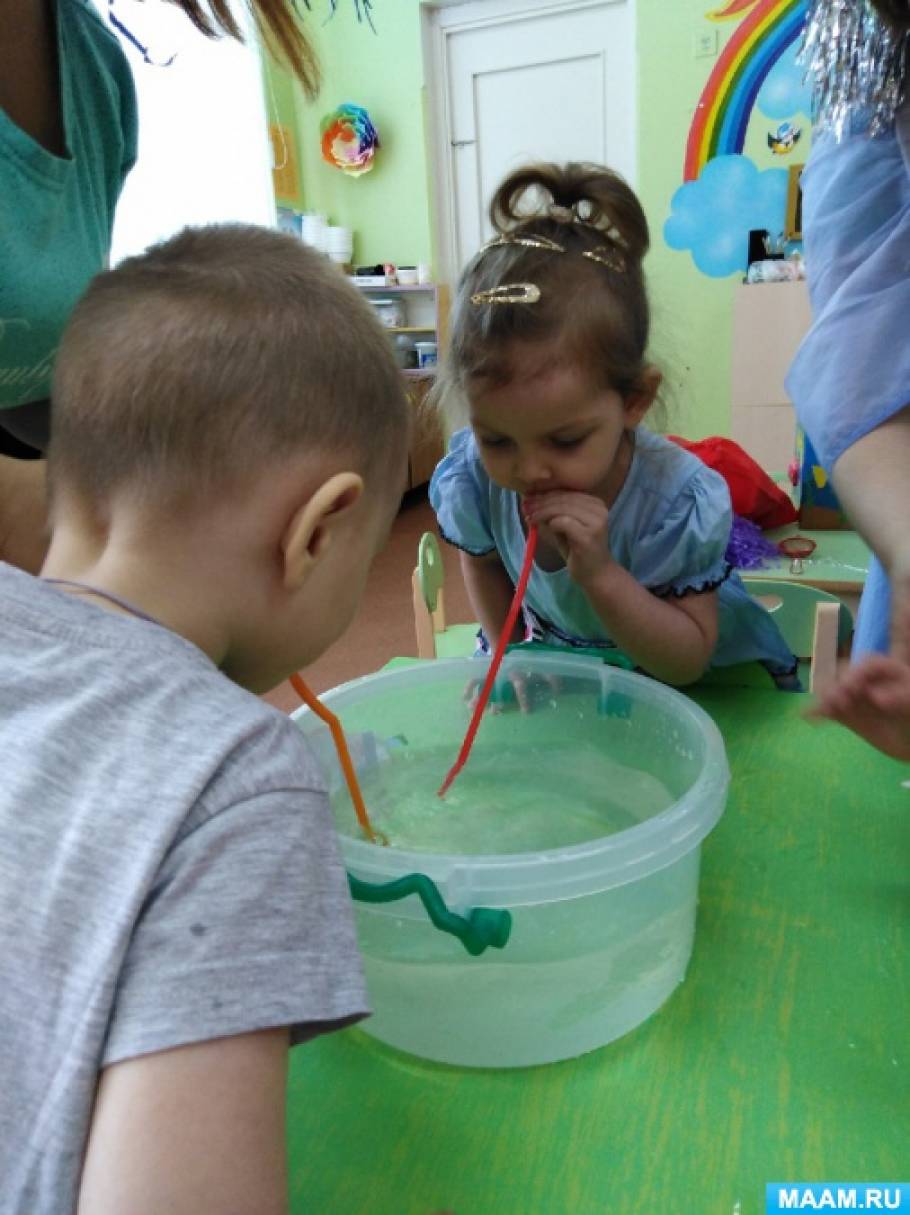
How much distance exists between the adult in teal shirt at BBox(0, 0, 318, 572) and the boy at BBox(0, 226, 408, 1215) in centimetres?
22

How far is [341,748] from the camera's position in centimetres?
59

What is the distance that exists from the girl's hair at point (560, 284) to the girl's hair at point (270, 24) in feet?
0.77

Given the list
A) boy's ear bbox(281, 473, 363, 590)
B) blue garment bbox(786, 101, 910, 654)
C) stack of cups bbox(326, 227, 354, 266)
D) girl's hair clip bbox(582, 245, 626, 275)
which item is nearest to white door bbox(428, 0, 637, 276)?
stack of cups bbox(326, 227, 354, 266)

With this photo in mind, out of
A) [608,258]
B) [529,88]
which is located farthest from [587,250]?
[529,88]

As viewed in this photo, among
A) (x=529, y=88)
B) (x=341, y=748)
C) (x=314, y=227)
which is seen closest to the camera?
(x=341, y=748)

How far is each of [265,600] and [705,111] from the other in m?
3.29

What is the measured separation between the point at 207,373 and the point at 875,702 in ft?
1.19

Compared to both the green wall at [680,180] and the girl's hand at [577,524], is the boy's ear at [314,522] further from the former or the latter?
the green wall at [680,180]

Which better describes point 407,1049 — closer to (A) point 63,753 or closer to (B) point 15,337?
(A) point 63,753

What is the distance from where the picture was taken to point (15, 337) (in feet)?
2.04

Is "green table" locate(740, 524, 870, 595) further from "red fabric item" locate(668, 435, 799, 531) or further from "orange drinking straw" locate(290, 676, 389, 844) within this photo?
"orange drinking straw" locate(290, 676, 389, 844)

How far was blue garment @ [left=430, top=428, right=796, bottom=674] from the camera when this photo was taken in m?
0.89

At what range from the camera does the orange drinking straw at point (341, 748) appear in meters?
0.57

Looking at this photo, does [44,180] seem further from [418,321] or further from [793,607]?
[418,321]
